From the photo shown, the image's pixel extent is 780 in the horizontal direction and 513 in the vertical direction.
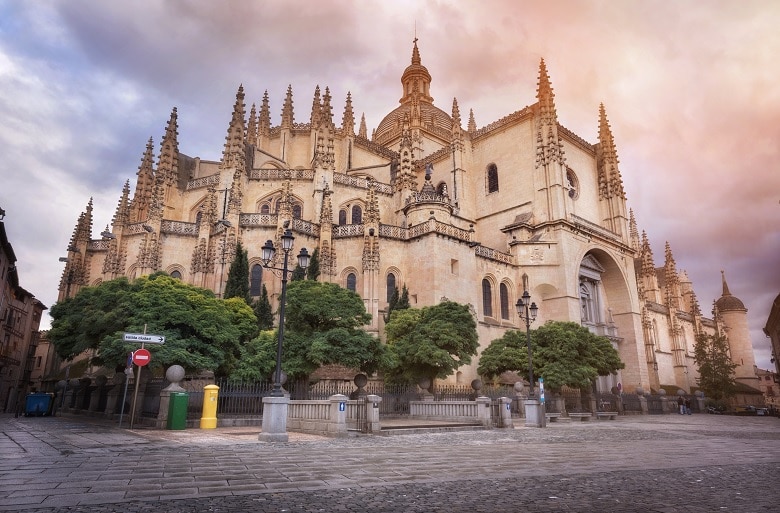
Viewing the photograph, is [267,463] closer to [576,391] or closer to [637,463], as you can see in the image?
[637,463]

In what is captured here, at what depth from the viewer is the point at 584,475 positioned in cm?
753

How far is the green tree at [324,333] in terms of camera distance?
74.8 ft

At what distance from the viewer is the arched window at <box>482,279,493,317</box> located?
1474 inches

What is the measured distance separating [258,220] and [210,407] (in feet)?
59.9

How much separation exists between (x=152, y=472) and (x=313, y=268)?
24620 mm

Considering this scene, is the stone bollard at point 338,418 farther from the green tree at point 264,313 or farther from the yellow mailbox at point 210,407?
the green tree at point 264,313

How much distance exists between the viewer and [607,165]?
162 feet

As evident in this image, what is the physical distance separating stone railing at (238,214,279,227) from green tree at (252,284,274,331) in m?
5.50

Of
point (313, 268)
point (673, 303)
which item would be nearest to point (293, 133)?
point (313, 268)

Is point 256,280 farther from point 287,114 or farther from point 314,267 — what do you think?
point 287,114

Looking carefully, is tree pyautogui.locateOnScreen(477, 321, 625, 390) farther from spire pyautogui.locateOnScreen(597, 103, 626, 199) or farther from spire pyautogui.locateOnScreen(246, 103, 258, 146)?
spire pyautogui.locateOnScreen(246, 103, 258, 146)

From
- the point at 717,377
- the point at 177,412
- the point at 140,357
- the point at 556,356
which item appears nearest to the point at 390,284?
the point at 556,356

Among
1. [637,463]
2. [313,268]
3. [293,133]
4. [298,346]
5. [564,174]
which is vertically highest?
[293,133]

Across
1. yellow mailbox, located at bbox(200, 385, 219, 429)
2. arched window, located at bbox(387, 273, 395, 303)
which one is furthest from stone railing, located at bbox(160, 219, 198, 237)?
yellow mailbox, located at bbox(200, 385, 219, 429)
